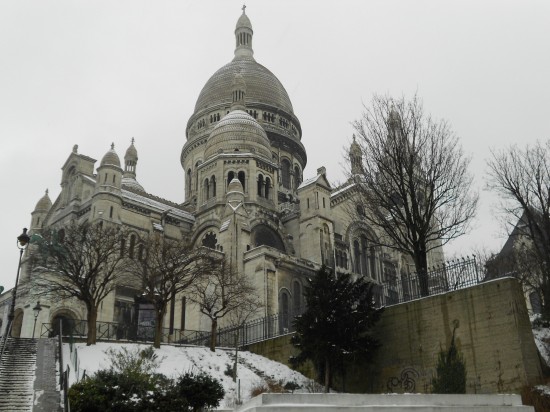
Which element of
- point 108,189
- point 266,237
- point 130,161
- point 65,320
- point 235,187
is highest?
point 130,161

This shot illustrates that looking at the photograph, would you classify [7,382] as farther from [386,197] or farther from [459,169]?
[459,169]

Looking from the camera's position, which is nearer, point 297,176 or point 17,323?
point 17,323

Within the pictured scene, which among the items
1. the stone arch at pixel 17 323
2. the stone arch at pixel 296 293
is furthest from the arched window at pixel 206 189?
the stone arch at pixel 17 323

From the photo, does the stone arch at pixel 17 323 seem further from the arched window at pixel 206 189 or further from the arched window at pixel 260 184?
the arched window at pixel 260 184

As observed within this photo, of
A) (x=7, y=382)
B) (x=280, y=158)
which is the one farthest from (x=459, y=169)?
(x=280, y=158)

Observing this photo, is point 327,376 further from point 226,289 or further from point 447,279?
point 226,289

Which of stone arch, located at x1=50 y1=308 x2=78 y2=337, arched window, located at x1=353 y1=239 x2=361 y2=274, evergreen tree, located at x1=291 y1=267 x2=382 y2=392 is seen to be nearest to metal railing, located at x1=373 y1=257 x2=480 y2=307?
evergreen tree, located at x1=291 y1=267 x2=382 y2=392

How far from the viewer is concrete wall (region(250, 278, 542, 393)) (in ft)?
60.1

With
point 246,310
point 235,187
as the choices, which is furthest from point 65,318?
point 235,187

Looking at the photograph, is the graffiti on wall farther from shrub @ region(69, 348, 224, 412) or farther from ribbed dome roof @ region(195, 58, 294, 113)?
ribbed dome roof @ region(195, 58, 294, 113)

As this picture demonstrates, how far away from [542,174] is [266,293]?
19.5 metres

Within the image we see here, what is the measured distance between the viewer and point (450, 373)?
63.8 ft

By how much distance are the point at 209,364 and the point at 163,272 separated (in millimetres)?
5904

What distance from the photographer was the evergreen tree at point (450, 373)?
19109mm
